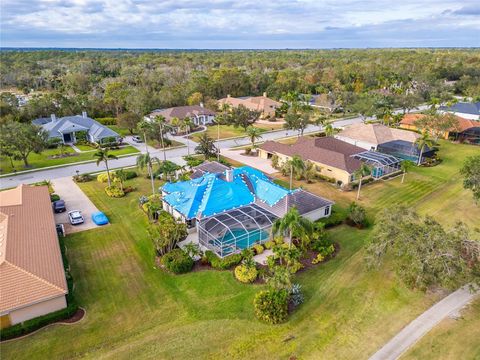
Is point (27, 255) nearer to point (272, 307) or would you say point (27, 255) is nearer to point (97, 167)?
point (272, 307)

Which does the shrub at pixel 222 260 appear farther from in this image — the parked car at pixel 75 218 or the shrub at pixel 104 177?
the shrub at pixel 104 177

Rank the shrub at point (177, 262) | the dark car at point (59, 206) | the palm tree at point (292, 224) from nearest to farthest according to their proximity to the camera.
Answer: the palm tree at point (292, 224) → the shrub at point (177, 262) → the dark car at point (59, 206)

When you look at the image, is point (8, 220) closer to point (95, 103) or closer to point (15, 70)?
point (95, 103)

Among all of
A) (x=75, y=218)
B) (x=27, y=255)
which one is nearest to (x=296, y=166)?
(x=75, y=218)

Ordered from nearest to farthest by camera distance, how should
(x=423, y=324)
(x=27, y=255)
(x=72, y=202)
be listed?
(x=423, y=324) < (x=27, y=255) < (x=72, y=202)

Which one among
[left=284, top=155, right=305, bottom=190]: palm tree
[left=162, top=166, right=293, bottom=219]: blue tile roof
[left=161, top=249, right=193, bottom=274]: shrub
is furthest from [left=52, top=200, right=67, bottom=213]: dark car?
[left=284, top=155, right=305, bottom=190]: palm tree

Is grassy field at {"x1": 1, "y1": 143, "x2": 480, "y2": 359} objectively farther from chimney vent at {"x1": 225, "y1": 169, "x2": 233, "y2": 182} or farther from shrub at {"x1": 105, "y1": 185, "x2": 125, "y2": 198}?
chimney vent at {"x1": 225, "y1": 169, "x2": 233, "y2": 182}

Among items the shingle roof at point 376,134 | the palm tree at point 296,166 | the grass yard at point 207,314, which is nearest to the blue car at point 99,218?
the grass yard at point 207,314
